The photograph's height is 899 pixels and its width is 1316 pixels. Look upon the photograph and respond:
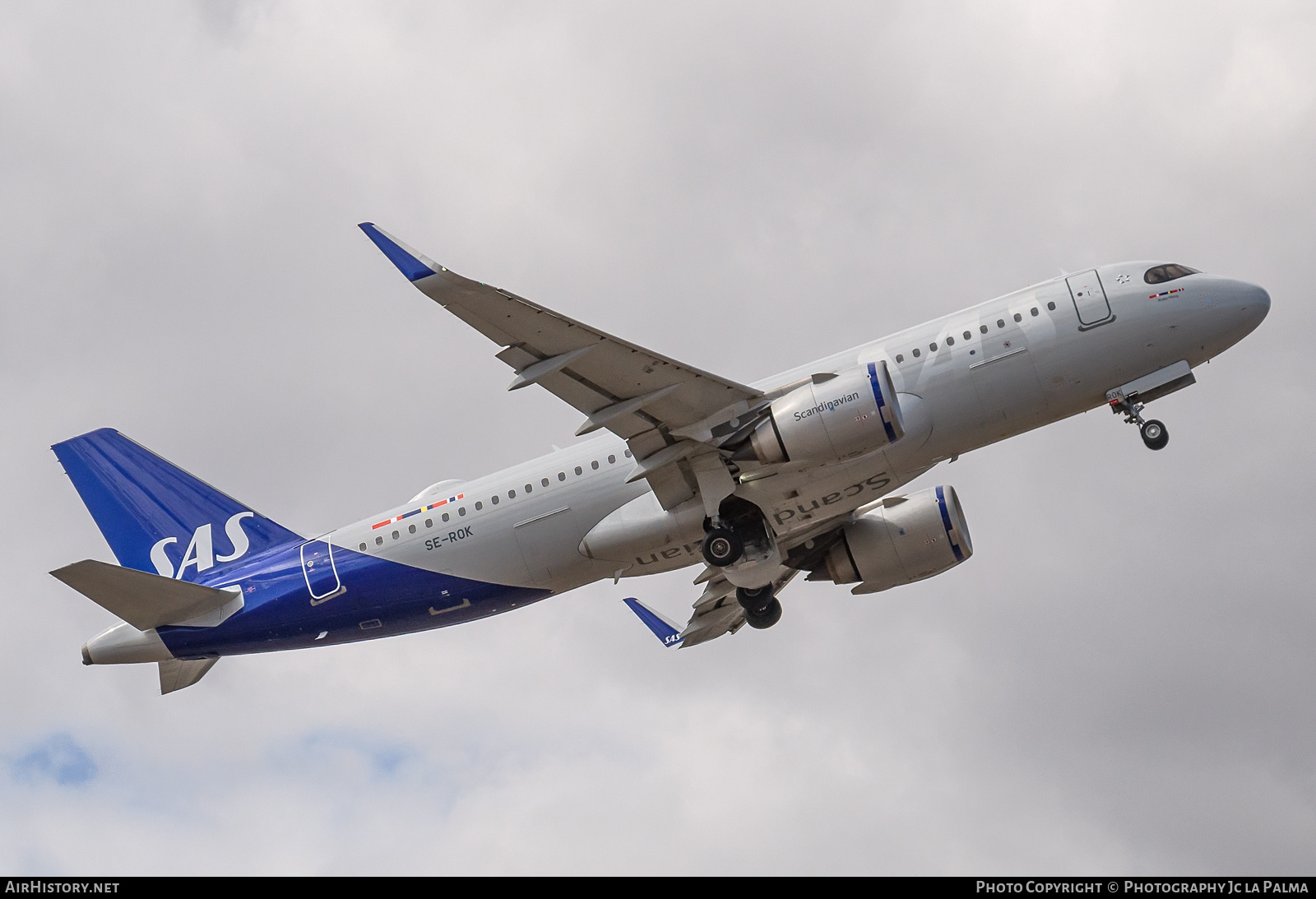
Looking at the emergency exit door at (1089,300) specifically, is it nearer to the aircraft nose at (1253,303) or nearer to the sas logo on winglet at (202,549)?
the aircraft nose at (1253,303)

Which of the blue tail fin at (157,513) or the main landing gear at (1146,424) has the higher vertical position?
the blue tail fin at (157,513)

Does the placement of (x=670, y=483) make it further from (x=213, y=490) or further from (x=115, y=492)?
(x=115, y=492)

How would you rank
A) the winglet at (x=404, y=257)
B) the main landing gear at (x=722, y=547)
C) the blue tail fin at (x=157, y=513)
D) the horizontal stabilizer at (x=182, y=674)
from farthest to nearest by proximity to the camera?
the blue tail fin at (x=157, y=513), the horizontal stabilizer at (x=182, y=674), the main landing gear at (x=722, y=547), the winglet at (x=404, y=257)

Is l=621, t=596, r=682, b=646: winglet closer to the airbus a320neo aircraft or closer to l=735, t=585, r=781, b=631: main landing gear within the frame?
l=735, t=585, r=781, b=631: main landing gear

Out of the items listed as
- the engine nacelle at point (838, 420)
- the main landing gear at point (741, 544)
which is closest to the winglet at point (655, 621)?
the main landing gear at point (741, 544)

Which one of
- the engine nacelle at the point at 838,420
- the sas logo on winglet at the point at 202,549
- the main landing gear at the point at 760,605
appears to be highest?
the sas logo on winglet at the point at 202,549

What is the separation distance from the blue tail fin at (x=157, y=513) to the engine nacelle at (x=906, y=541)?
15.5m

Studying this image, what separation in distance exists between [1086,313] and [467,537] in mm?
16153

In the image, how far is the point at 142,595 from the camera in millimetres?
33375

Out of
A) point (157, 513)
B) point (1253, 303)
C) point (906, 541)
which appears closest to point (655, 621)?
point (906, 541)

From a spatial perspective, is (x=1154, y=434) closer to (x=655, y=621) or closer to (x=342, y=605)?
(x=655, y=621)

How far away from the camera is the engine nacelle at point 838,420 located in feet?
96.0

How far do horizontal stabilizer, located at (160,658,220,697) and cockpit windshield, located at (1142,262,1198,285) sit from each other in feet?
86.2

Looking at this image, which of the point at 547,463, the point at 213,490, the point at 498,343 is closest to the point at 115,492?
the point at 213,490
